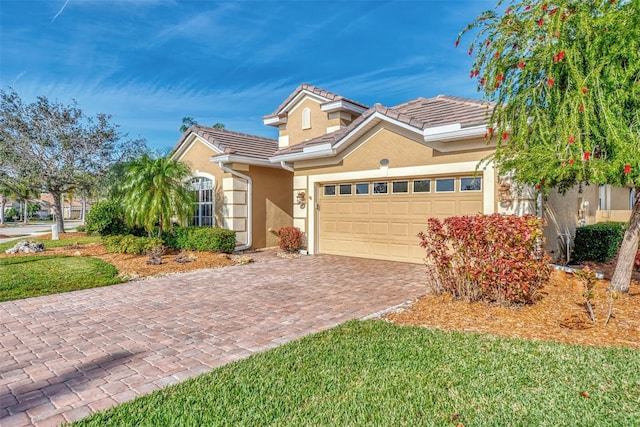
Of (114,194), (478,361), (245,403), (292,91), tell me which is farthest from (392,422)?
(114,194)

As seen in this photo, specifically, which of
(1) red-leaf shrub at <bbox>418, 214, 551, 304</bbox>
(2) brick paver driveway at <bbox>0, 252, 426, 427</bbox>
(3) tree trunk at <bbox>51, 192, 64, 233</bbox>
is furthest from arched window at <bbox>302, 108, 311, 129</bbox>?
(3) tree trunk at <bbox>51, 192, 64, 233</bbox>

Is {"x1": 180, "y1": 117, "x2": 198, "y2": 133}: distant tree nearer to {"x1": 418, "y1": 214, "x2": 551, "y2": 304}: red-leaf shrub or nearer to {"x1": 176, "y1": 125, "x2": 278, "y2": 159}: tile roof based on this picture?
{"x1": 176, "y1": 125, "x2": 278, "y2": 159}: tile roof

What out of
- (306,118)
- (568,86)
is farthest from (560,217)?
(306,118)

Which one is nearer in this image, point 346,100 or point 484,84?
point 484,84

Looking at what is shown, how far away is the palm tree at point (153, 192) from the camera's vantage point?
40.7 feet

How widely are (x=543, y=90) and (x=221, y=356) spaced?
6417mm

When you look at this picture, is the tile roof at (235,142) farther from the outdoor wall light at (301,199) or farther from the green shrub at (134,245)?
the green shrub at (134,245)

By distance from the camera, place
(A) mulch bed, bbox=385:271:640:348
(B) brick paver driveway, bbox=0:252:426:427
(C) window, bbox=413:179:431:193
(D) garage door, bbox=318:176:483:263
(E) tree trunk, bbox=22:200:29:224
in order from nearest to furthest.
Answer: (B) brick paver driveway, bbox=0:252:426:427, (A) mulch bed, bbox=385:271:640:348, (D) garage door, bbox=318:176:483:263, (C) window, bbox=413:179:431:193, (E) tree trunk, bbox=22:200:29:224

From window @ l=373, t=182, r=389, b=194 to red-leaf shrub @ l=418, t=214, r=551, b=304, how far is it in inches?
204

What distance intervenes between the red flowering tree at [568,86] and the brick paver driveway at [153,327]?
346 cm

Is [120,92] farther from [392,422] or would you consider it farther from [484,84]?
[392,422]

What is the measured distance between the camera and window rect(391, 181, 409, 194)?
36.2 ft

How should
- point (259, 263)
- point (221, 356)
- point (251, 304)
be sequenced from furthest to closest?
point (259, 263) < point (251, 304) < point (221, 356)

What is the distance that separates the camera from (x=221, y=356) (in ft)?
14.4
